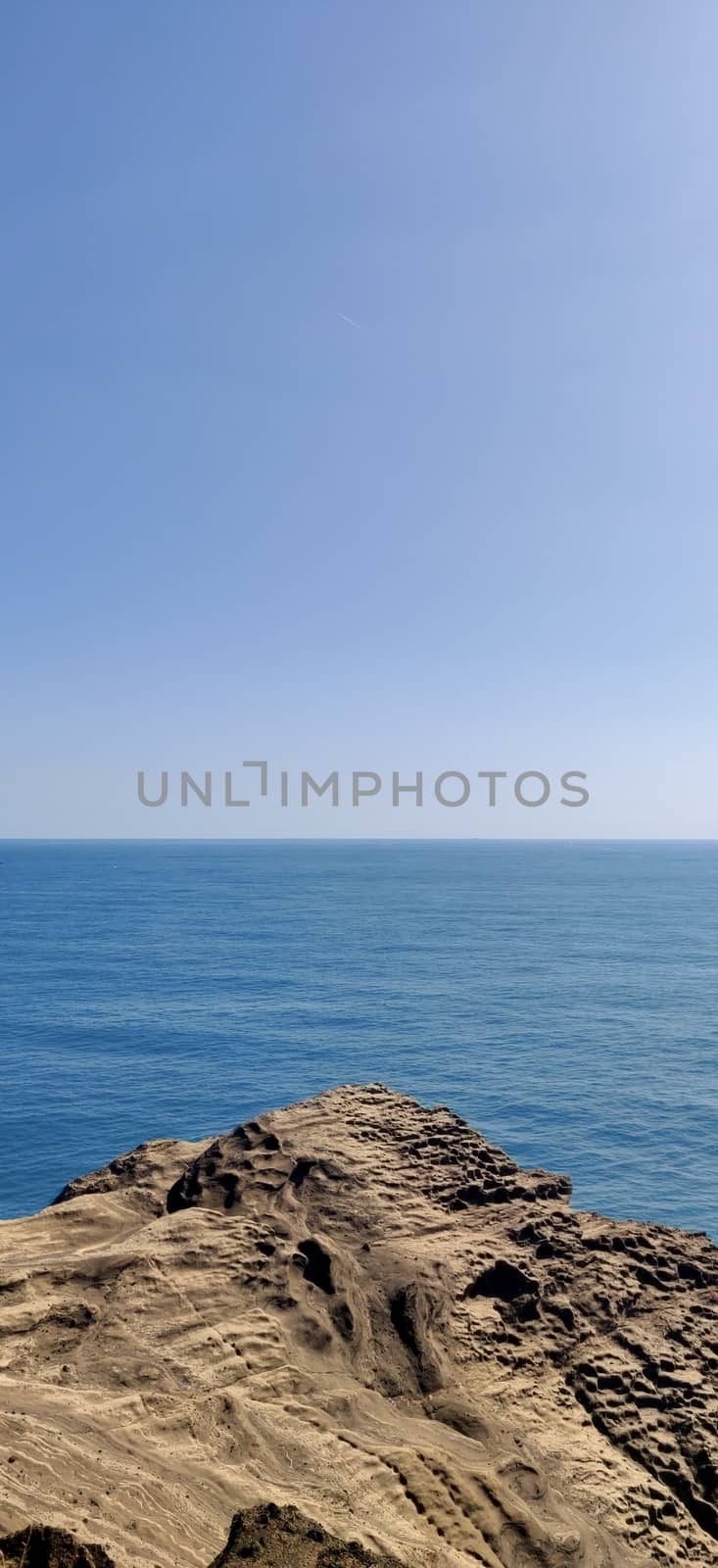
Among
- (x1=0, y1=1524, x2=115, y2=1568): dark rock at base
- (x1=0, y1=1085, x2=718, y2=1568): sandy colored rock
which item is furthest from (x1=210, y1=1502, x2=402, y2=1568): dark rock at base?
(x1=0, y1=1524, x2=115, y2=1568): dark rock at base

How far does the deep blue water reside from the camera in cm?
4241

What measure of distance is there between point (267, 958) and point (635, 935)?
4820 centimetres

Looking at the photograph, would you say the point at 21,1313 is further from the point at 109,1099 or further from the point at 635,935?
the point at 635,935

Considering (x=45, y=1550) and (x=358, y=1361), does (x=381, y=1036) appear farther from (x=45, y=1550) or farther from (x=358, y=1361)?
(x=45, y=1550)

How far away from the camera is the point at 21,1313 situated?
1683cm

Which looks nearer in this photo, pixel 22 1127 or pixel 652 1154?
pixel 652 1154

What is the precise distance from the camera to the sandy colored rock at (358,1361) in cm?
1286

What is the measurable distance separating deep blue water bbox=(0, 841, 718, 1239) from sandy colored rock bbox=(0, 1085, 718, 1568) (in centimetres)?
1678

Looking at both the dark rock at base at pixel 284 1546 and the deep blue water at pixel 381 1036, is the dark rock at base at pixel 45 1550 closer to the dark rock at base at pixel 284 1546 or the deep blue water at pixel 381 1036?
the dark rock at base at pixel 284 1546

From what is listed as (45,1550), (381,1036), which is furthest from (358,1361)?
(381,1036)

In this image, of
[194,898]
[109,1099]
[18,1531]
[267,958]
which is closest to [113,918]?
[194,898]

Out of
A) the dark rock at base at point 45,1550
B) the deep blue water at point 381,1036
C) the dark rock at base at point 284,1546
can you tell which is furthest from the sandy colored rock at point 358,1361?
the deep blue water at point 381,1036

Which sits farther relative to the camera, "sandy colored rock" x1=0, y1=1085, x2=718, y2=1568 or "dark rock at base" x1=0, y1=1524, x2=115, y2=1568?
"sandy colored rock" x1=0, y1=1085, x2=718, y2=1568

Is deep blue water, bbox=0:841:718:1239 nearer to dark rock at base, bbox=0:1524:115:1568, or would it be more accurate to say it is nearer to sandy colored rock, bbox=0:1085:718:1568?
sandy colored rock, bbox=0:1085:718:1568
